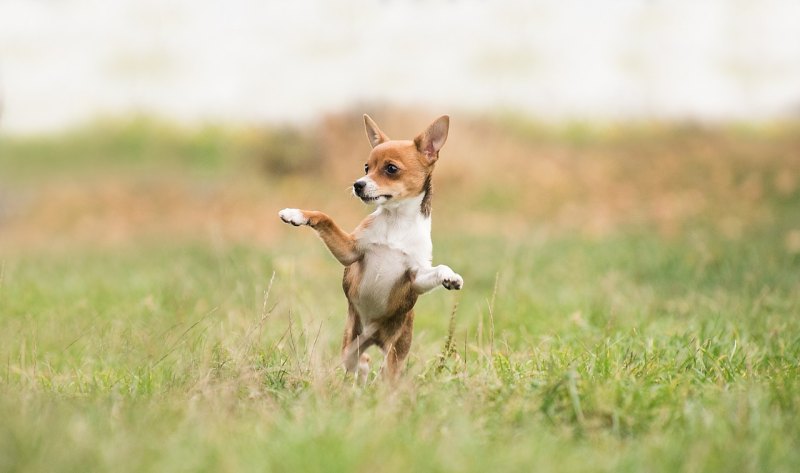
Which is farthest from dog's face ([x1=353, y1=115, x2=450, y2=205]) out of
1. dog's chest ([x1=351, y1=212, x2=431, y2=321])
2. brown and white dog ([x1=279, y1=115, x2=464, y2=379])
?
dog's chest ([x1=351, y1=212, x2=431, y2=321])

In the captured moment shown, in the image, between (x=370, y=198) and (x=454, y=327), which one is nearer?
(x=370, y=198)

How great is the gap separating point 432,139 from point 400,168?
25cm

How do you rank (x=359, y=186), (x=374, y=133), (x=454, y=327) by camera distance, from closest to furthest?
(x=359, y=186) → (x=374, y=133) → (x=454, y=327)

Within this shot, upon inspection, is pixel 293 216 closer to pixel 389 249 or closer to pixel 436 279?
pixel 389 249

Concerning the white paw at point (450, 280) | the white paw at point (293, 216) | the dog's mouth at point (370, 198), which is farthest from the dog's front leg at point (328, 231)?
the white paw at point (450, 280)

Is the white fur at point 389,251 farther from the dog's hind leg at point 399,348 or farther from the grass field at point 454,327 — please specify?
the grass field at point 454,327

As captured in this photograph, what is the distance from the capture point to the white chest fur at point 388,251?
3.70 metres

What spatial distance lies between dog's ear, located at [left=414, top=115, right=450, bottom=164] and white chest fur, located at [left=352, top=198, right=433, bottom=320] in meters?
0.22

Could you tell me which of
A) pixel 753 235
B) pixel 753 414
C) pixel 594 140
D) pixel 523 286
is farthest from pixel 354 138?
pixel 753 414

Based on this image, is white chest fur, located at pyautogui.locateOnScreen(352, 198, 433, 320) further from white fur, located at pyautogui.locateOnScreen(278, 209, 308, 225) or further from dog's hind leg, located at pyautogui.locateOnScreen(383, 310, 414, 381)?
white fur, located at pyautogui.locateOnScreen(278, 209, 308, 225)

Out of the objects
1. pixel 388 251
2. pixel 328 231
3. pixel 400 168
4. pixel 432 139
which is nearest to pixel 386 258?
pixel 388 251

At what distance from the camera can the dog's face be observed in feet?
11.8

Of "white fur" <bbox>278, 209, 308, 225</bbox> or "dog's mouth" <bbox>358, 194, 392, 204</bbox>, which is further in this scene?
"dog's mouth" <bbox>358, 194, 392, 204</bbox>

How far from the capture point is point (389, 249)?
3729 millimetres
